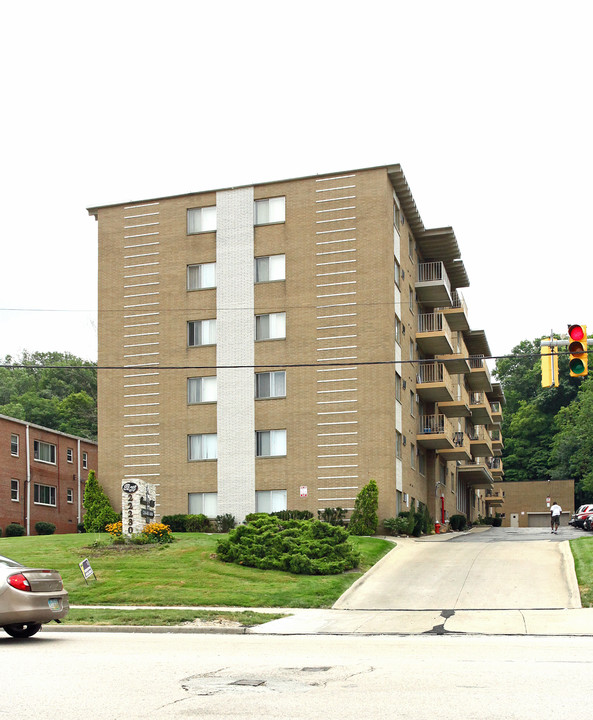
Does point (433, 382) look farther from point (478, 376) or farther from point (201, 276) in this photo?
point (478, 376)

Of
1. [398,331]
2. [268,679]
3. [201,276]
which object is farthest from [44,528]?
[268,679]

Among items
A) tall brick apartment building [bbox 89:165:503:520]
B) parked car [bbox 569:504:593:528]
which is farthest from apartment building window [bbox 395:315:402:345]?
parked car [bbox 569:504:593:528]

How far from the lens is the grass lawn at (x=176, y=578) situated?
21.6 metres

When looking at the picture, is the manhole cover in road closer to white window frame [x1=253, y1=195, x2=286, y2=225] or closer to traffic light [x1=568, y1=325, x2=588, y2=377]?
traffic light [x1=568, y1=325, x2=588, y2=377]

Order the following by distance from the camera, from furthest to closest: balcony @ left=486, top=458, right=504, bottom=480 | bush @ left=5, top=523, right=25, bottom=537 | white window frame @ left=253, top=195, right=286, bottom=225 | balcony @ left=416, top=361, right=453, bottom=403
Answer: balcony @ left=486, top=458, right=504, bottom=480
bush @ left=5, top=523, right=25, bottom=537
balcony @ left=416, top=361, right=453, bottom=403
white window frame @ left=253, top=195, right=286, bottom=225

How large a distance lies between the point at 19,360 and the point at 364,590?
91.1 metres

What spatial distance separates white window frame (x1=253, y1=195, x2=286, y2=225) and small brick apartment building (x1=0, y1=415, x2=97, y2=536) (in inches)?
805

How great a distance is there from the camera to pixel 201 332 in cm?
4281

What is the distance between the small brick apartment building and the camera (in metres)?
53.0

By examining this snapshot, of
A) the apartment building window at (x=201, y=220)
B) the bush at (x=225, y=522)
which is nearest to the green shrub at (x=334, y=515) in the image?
the bush at (x=225, y=522)

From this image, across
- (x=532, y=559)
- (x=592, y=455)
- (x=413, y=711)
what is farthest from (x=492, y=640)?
(x=592, y=455)

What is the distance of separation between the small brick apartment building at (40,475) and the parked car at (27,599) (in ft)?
126

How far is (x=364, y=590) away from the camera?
23.8 m

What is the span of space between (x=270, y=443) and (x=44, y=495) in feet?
72.5
